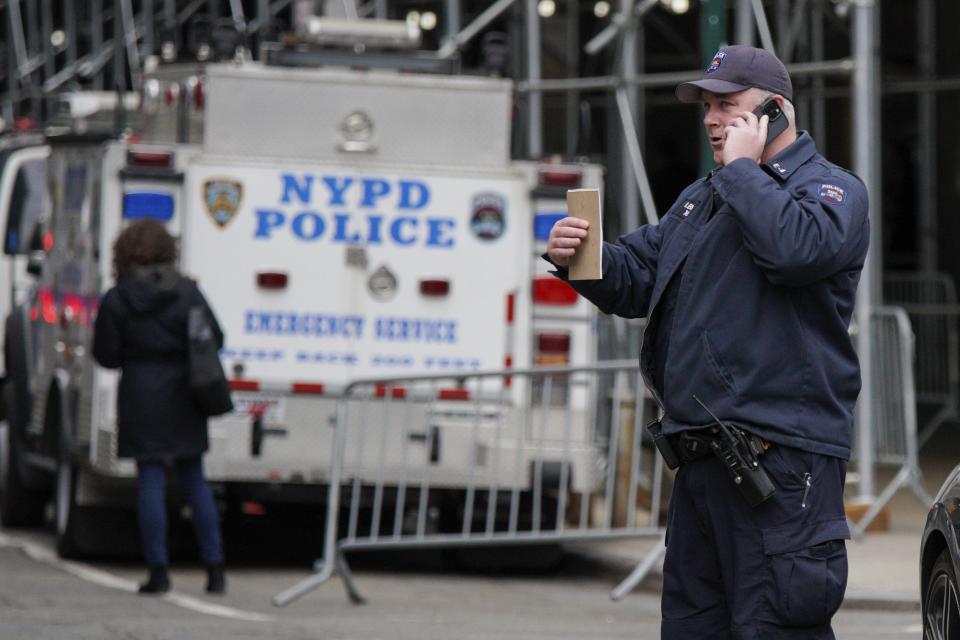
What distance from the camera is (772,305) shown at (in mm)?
4098

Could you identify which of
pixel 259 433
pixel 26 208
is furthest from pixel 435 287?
pixel 26 208

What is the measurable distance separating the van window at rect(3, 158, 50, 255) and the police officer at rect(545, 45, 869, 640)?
8.30 meters

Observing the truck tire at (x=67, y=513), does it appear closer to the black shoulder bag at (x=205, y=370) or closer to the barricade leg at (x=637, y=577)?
the black shoulder bag at (x=205, y=370)

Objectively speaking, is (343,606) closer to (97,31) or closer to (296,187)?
(296,187)

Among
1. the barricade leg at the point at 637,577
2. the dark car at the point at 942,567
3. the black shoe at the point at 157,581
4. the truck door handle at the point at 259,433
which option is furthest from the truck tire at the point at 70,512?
the dark car at the point at 942,567

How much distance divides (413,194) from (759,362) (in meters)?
5.82

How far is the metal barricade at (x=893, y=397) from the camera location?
10.6 m

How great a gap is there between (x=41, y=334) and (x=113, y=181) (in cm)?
191

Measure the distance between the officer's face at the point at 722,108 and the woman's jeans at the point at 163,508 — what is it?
513 cm

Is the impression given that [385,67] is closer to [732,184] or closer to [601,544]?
[601,544]

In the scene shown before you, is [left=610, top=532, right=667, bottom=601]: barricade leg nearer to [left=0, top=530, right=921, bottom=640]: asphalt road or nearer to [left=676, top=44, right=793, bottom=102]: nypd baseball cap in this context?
[left=0, top=530, right=921, bottom=640]: asphalt road

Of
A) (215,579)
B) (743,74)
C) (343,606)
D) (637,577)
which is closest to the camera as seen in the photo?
(743,74)

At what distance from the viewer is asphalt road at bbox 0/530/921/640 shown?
754 cm

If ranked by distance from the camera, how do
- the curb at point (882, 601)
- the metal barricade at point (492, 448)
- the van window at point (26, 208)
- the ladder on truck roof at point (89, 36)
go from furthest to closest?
the ladder on truck roof at point (89, 36)
the van window at point (26, 208)
the metal barricade at point (492, 448)
the curb at point (882, 601)
